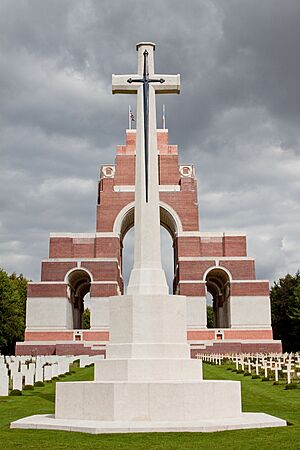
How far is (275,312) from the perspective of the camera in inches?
2375

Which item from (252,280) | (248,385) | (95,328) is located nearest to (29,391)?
(248,385)

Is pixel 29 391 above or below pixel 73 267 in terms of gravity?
below

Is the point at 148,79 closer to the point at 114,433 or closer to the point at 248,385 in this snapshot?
the point at 114,433

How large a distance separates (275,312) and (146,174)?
51881 millimetres

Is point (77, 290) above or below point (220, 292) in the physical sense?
above

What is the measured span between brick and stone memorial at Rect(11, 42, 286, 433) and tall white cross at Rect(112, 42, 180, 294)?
2cm

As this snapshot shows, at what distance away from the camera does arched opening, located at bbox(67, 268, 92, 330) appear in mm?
48209

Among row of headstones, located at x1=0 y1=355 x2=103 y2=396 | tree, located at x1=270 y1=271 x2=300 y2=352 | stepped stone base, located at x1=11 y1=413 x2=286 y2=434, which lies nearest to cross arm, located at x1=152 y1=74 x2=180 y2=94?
stepped stone base, located at x1=11 y1=413 x2=286 y2=434

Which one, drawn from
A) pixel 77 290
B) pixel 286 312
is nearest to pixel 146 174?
pixel 77 290

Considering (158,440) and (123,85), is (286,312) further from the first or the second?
(158,440)

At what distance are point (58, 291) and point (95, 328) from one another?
445cm

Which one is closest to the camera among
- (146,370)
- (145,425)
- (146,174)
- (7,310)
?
(145,425)

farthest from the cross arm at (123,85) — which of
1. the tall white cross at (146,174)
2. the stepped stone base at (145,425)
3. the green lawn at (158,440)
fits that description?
the green lawn at (158,440)

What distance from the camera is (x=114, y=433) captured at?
26.5ft
